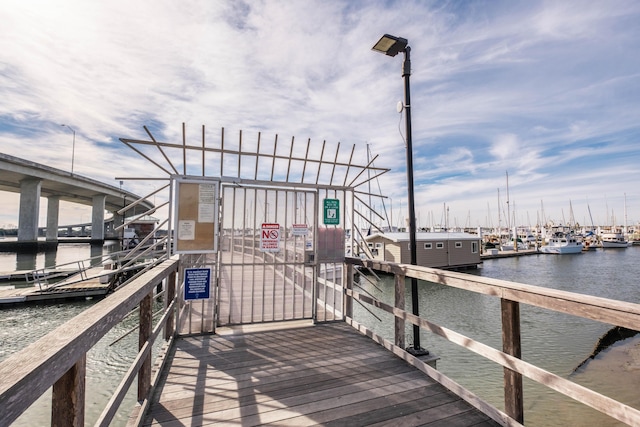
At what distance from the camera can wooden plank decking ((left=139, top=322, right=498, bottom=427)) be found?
2.53m

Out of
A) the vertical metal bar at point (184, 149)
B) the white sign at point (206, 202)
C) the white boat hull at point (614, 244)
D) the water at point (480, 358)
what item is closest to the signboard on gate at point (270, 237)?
the white sign at point (206, 202)

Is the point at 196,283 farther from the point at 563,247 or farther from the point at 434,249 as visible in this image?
the point at 563,247

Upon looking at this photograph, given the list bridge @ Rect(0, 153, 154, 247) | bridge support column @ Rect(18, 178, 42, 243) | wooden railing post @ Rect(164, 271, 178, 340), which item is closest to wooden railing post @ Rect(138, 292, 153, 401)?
wooden railing post @ Rect(164, 271, 178, 340)

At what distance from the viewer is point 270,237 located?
4906 mm

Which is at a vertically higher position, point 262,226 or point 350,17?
point 350,17

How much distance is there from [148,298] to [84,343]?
153 cm

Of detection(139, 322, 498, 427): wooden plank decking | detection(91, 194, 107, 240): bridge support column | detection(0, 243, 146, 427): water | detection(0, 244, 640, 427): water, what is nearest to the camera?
detection(139, 322, 498, 427): wooden plank decking

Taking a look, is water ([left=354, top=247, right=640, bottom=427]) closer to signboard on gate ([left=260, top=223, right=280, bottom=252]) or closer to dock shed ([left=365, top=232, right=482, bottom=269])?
signboard on gate ([left=260, top=223, right=280, bottom=252])

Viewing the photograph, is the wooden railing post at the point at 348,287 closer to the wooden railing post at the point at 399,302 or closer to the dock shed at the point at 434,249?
the wooden railing post at the point at 399,302

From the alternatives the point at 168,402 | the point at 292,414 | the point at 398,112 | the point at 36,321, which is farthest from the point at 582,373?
the point at 36,321

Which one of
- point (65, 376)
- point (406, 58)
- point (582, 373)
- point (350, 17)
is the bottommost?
point (582, 373)

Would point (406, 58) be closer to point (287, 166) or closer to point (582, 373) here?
point (287, 166)

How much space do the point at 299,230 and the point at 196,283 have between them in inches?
69.0

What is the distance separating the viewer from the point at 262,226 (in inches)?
193
